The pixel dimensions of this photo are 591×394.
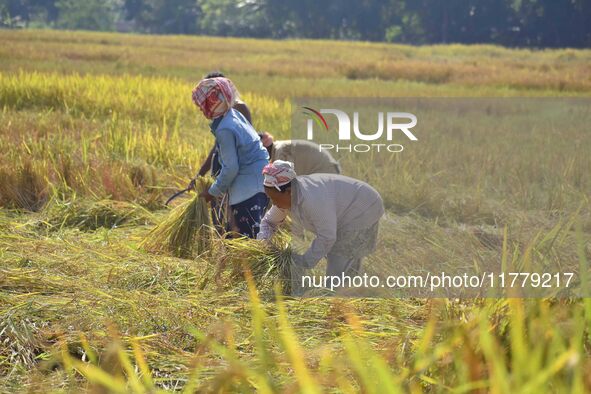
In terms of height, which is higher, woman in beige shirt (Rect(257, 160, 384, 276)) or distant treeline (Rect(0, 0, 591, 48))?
woman in beige shirt (Rect(257, 160, 384, 276))

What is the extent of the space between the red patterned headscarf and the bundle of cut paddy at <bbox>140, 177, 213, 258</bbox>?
397mm

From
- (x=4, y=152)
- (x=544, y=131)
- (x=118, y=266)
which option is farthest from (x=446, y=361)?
(x=4, y=152)

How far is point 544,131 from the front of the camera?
630 cm

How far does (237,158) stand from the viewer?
4.36 m

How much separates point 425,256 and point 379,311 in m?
0.53

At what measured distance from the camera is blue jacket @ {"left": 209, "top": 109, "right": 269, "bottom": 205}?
4328 millimetres

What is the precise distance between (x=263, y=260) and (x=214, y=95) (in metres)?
0.85

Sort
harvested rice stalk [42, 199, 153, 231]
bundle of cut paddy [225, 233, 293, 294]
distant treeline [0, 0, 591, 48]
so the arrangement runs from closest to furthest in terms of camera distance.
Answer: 1. bundle of cut paddy [225, 233, 293, 294]
2. harvested rice stalk [42, 199, 153, 231]
3. distant treeline [0, 0, 591, 48]

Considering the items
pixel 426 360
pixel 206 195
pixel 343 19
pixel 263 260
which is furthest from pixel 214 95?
pixel 343 19

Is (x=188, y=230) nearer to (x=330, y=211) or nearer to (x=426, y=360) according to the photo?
(x=330, y=211)

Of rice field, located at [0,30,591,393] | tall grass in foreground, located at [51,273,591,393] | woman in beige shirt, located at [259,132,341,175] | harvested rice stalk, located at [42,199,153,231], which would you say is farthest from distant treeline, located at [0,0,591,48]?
tall grass in foreground, located at [51,273,591,393]

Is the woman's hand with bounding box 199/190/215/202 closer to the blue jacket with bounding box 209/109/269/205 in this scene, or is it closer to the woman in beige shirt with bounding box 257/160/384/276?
the blue jacket with bounding box 209/109/269/205

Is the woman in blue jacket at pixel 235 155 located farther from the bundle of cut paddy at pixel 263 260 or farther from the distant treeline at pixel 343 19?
the distant treeline at pixel 343 19

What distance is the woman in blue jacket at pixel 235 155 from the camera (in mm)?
4324
